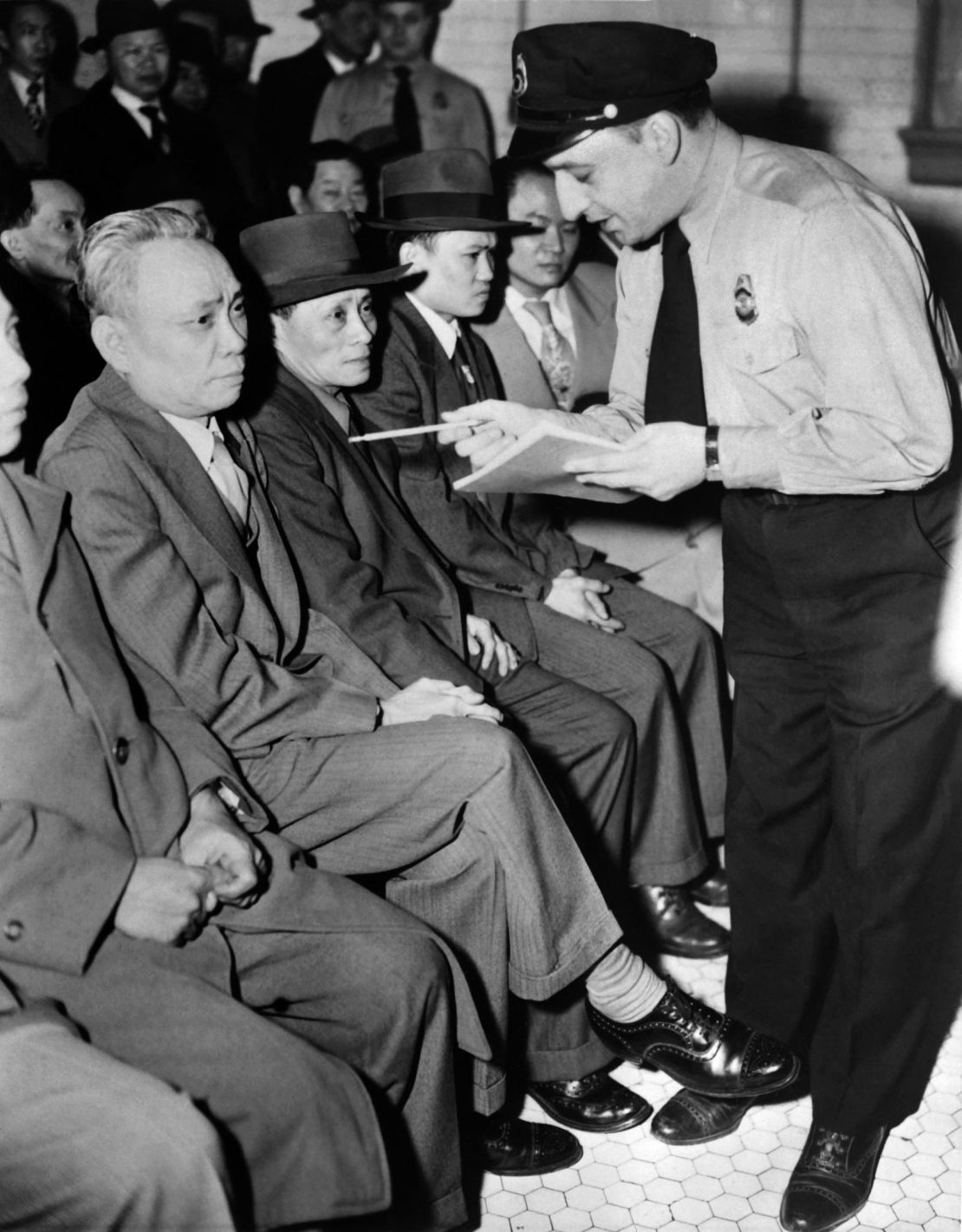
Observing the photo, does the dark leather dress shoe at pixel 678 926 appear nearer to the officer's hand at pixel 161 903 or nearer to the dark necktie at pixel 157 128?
the officer's hand at pixel 161 903

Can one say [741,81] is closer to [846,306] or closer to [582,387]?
[582,387]

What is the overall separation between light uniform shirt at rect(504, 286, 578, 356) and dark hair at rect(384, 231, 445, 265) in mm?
362

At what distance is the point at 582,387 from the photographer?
3.55m

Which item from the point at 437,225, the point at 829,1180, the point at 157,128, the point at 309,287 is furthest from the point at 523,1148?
the point at 157,128

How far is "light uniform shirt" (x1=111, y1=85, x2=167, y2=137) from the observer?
3.54 meters

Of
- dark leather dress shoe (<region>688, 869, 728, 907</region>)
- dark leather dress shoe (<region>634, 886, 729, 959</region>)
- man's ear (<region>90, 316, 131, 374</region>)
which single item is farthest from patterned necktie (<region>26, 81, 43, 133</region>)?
dark leather dress shoe (<region>688, 869, 728, 907</region>)

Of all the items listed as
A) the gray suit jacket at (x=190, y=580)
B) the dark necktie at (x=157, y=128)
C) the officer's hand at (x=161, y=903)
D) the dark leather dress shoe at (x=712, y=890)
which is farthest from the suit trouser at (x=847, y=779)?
the dark necktie at (x=157, y=128)

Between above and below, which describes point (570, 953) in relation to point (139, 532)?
below

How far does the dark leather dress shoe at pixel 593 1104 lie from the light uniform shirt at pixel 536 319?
6.25 ft

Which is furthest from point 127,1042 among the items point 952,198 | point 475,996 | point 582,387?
point 952,198

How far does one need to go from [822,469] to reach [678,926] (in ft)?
4.17

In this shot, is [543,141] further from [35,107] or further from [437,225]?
[35,107]

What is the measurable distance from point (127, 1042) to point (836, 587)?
1320mm

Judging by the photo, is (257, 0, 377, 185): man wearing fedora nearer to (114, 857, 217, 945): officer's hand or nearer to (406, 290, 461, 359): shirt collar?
(406, 290, 461, 359): shirt collar
